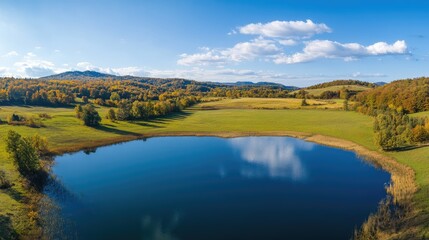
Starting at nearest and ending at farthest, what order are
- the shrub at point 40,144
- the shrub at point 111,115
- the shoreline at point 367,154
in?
the shoreline at point 367,154
the shrub at point 40,144
the shrub at point 111,115

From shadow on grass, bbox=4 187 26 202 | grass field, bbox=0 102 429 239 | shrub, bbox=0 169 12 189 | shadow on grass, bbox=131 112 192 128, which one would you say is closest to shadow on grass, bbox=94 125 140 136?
grass field, bbox=0 102 429 239

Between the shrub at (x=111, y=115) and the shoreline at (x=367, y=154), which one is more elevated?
the shrub at (x=111, y=115)

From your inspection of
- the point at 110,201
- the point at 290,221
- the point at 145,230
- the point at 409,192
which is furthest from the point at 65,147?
the point at 409,192

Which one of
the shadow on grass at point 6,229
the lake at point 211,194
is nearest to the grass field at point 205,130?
the shadow on grass at point 6,229

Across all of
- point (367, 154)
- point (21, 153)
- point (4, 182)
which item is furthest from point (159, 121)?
point (4, 182)

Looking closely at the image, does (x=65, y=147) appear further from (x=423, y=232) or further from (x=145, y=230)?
(x=423, y=232)

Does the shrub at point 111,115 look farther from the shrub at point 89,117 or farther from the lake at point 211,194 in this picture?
the lake at point 211,194

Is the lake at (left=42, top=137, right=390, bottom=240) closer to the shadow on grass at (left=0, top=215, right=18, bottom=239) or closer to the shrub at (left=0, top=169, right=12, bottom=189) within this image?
the shadow on grass at (left=0, top=215, right=18, bottom=239)
